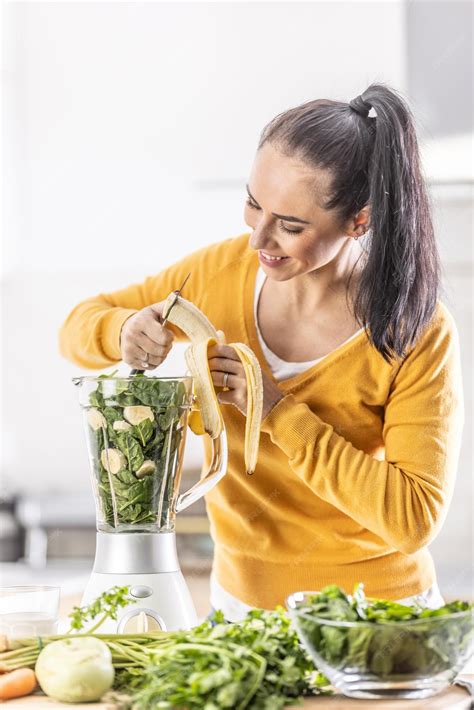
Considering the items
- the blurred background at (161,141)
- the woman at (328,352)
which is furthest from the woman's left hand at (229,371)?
the blurred background at (161,141)

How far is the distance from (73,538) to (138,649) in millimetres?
1737

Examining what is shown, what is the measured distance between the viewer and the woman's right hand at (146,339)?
1.27m

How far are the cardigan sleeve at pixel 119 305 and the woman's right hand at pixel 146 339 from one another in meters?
0.09

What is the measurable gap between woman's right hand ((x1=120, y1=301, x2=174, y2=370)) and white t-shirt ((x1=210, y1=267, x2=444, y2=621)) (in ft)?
0.56

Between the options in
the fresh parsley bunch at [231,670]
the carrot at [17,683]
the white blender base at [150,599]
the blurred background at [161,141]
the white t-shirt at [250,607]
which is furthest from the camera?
the blurred background at [161,141]

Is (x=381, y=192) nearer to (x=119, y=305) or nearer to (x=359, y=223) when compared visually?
(x=359, y=223)

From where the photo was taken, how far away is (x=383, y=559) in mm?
1404

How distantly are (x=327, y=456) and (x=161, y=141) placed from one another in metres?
1.70

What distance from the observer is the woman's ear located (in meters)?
1.30

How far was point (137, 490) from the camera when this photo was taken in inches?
44.8

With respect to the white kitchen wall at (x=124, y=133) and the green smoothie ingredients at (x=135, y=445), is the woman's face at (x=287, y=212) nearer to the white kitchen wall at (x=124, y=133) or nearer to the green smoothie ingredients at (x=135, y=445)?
the green smoothie ingredients at (x=135, y=445)

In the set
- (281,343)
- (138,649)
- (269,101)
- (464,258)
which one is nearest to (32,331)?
(269,101)

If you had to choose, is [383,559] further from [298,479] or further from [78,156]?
[78,156]

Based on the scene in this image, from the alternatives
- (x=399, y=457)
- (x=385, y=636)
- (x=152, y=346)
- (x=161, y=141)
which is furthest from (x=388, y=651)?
(x=161, y=141)
